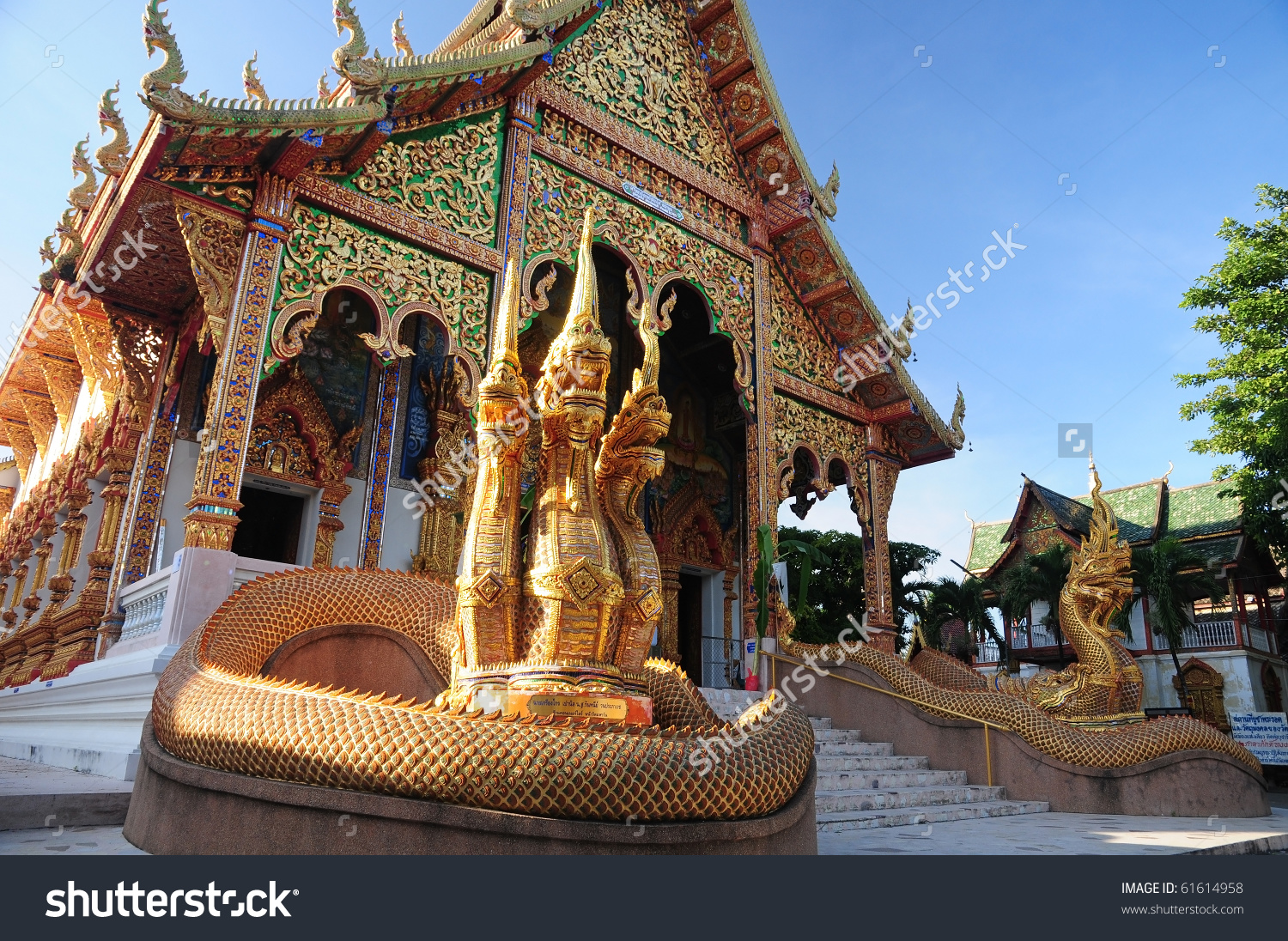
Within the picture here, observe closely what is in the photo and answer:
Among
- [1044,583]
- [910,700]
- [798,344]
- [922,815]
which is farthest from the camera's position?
[1044,583]

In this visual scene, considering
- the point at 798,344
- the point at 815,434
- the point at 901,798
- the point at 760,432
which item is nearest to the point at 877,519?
the point at 815,434

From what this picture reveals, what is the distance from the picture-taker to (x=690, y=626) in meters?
11.1

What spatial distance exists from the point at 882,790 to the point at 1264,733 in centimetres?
553

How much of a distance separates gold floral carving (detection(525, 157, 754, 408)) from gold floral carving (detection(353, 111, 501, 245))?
0.43 metres

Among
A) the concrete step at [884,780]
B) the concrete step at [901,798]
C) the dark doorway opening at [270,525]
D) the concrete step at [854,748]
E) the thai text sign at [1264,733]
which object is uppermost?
the dark doorway opening at [270,525]

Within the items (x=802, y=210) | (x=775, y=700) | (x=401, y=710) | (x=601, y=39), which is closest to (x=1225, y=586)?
(x=802, y=210)

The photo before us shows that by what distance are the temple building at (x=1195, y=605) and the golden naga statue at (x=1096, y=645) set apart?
970 centimetres

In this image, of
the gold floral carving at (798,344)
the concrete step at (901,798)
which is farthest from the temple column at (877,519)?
the concrete step at (901,798)

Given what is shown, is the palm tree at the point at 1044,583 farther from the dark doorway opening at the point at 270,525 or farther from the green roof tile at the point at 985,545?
the dark doorway opening at the point at 270,525

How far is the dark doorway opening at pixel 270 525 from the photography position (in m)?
8.10


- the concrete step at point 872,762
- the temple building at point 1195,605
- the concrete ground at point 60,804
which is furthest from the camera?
the temple building at point 1195,605

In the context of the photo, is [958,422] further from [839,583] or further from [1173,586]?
[839,583]

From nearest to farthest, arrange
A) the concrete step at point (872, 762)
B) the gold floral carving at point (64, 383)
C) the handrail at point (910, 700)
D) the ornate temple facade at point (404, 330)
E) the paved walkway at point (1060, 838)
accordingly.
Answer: the paved walkway at point (1060, 838) < the ornate temple facade at point (404, 330) < the concrete step at point (872, 762) < the handrail at point (910, 700) < the gold floral carving at point (64, 383)

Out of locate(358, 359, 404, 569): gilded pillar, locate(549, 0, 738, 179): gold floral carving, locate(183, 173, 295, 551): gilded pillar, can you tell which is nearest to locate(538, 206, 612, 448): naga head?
locate(183, 173, 295, 551): gilded pillar
